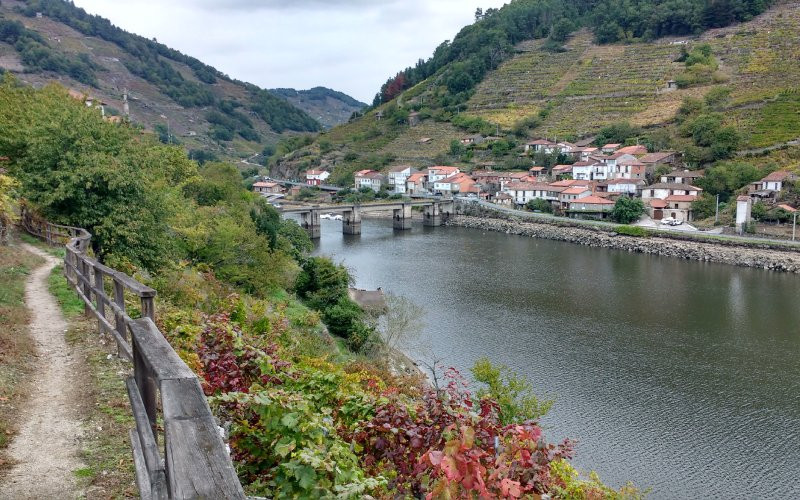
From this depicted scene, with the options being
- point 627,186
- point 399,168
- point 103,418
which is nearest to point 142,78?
point 399,168

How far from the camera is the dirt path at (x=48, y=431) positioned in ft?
9.62

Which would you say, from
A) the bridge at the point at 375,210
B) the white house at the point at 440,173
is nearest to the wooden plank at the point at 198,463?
the bridge at the point at 375,210

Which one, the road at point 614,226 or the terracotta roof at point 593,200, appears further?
the terracotta roof at point 593,200

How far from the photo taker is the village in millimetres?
40844

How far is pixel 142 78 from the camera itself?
12531 cm

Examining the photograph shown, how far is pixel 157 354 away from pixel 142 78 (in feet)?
454

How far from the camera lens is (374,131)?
3051 inches

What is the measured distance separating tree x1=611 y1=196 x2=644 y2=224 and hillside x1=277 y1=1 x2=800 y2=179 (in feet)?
30.8

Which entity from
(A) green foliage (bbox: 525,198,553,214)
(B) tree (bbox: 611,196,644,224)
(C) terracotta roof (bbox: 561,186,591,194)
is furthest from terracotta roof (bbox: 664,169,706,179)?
(A) green foliage (bbox: 525,198,553,214)

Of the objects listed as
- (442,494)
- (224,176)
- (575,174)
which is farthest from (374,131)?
(442,494)

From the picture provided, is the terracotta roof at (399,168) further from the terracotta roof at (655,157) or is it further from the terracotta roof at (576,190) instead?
the terracotta roof at (655,157)

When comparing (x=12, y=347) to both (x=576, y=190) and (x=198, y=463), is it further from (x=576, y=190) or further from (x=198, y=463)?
(x=576, y=190)

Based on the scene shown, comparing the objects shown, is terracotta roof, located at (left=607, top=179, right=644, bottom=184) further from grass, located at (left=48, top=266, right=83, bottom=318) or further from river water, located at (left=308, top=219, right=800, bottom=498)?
grass, located at (left=48, top=266, right=83, bottom=318)

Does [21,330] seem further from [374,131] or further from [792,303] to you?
[374,131]
